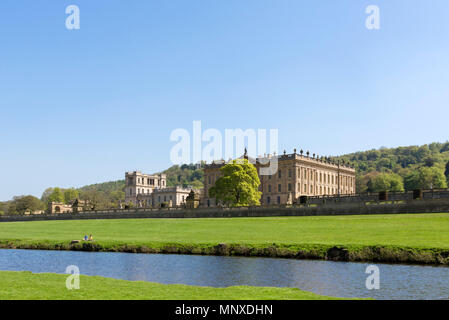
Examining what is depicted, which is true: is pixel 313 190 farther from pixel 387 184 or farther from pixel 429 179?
pixel 429 179

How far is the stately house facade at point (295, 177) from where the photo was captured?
107 meters

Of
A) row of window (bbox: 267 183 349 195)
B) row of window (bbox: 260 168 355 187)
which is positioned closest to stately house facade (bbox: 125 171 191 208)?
row of window (bbox: 267 183 349 195)

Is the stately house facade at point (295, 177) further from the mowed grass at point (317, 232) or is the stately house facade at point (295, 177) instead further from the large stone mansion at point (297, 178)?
the mowed grass at point (317, 232)

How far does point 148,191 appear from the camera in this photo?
182 m

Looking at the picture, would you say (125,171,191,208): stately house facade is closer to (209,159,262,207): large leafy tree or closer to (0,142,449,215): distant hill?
(0,142,449,215): distant hill

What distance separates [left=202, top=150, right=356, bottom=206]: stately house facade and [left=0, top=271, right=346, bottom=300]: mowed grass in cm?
8469

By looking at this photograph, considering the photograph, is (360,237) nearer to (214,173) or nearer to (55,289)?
(55,289)

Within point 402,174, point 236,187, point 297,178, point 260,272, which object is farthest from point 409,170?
point 260,272

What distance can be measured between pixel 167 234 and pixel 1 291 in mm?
32523

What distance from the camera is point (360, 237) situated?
34500 millimetres

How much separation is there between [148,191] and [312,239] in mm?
150657

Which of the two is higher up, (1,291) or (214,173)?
(214,173)

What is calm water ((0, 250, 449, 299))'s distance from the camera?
1927 centimetres

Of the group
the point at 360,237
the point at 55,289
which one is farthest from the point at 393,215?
the point at 55,289
